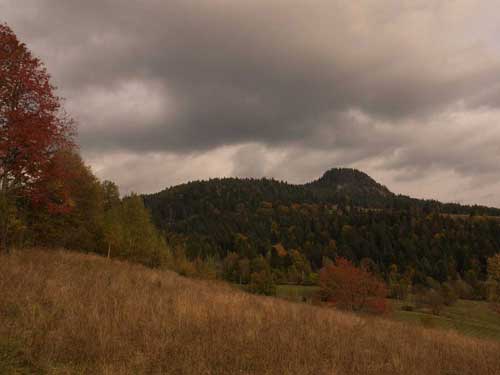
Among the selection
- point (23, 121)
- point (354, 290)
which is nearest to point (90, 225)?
point (23, 121)

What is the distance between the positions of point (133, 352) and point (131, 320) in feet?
5.21

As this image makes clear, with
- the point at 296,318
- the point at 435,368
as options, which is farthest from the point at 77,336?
the point at 435,368

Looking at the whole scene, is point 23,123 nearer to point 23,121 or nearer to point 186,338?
point 23,121

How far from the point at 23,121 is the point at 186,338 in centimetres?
1228

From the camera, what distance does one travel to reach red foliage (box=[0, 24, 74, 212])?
13766mm

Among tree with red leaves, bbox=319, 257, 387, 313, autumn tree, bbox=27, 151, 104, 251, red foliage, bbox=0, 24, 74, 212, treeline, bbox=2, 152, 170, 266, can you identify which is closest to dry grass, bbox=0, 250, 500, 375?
red foliage, bbox=0, 24, 74, 212

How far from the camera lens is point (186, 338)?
681 centimetres

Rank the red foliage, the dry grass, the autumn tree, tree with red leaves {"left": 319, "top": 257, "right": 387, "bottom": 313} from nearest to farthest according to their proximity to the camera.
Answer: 1. the dry grass
2. the red foliage
3. the autumn tree
4. tree with red leaves {"left": 319, "top": 257, "right": 387, "bottom": 313}

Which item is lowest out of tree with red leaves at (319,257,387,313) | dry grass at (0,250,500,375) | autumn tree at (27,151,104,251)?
tree with red leaves at (319,257,387,313)

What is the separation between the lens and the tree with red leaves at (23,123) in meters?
13.8

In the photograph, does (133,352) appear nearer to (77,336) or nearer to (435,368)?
(77,336)

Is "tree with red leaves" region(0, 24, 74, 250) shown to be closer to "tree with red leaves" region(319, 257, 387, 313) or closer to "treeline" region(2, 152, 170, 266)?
"treeline" region(2, 152, 170, 266)

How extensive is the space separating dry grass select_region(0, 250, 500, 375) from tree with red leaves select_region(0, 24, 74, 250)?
18.8ft

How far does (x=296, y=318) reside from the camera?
977 centimetres
